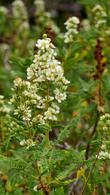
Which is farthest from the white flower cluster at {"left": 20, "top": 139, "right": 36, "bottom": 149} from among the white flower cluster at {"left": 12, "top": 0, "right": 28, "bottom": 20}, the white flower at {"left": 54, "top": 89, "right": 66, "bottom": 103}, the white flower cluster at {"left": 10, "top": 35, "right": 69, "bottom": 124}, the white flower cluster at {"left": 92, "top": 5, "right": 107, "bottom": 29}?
the white flower cluster at {"left": 12, "top": 0, "right": 28, "bottom": 20}

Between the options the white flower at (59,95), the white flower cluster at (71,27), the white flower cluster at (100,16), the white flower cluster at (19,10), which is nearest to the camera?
the white flower at (59,95)

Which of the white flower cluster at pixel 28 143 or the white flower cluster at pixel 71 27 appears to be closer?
the white flower cluster at pixel 28 143

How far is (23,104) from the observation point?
2746mm

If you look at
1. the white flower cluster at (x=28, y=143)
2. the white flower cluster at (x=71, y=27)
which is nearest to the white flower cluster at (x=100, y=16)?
the white flower cluster at (x=71, y=27)

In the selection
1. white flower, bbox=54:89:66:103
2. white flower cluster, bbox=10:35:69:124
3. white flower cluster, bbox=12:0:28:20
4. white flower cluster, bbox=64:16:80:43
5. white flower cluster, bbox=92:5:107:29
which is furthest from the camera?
white flower cluster, bbox=12:0:28:20

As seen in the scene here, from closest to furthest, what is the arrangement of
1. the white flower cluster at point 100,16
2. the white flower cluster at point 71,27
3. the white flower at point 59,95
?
the white flower at point 59,95 < the white flower cluster at point 71,27 < the white flower cluster at point 100,16

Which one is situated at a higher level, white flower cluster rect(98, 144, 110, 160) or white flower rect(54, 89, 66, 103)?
white flower rect(54, 89, 66, 103)

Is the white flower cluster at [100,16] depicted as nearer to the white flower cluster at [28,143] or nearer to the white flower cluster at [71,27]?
the white flower cluster at [71,27]

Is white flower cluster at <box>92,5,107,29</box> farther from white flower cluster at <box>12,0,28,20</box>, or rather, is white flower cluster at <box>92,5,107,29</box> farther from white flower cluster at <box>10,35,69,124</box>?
white flower cluster at <box>10,35,69,124</box>

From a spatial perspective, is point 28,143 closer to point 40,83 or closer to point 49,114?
point 49,114

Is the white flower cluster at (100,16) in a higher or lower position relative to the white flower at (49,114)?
higher

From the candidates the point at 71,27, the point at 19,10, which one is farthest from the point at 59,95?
the point at 19,10

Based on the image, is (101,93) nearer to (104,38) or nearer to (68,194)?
(68,194)

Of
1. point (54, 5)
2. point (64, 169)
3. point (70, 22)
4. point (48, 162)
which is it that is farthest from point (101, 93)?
point (54, 5)
